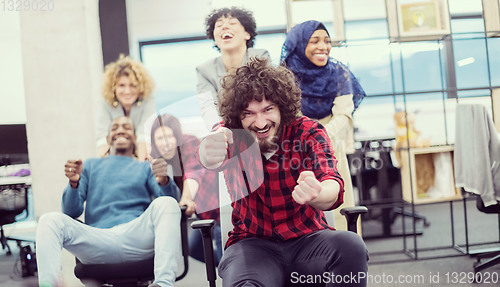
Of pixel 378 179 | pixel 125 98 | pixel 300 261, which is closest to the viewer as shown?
pixel 300 261

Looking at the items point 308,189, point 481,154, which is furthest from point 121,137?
point 481,154

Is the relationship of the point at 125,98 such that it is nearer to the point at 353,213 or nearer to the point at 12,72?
the point at 12,72

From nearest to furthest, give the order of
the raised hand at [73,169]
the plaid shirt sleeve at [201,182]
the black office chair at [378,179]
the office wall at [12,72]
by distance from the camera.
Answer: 1. the raised hand at [73,169]
2. the plaid shirt sleeve at [201,182]
3. the office wall at [12,72]
4. the black office chair at [378,179]

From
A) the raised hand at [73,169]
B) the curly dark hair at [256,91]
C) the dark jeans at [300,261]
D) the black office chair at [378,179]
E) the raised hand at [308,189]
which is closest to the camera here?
the raised hand at [308,189]

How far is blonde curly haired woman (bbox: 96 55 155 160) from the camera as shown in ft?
7.34

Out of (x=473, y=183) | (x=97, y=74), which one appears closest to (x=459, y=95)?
(x=473, y=183)

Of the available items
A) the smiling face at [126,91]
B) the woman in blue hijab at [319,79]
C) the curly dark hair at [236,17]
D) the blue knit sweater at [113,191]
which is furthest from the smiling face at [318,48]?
the smiling face at [126,91]

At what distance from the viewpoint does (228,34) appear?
6.63 feet

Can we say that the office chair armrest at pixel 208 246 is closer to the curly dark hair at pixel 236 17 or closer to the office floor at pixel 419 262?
the office floor at pixel 419 262

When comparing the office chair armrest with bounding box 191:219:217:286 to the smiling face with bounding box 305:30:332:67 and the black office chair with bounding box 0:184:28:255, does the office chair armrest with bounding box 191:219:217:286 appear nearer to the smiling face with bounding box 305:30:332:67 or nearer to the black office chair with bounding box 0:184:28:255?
the smiling face with bounding box 305:30:332:67

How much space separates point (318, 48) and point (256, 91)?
846 millimetres

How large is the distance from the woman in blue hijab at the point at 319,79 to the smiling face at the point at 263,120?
739 mm

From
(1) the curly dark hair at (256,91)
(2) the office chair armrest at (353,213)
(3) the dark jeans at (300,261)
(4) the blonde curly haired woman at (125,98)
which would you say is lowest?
(3) the dark jeans at (300,261)

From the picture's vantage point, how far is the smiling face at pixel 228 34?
202 cm
